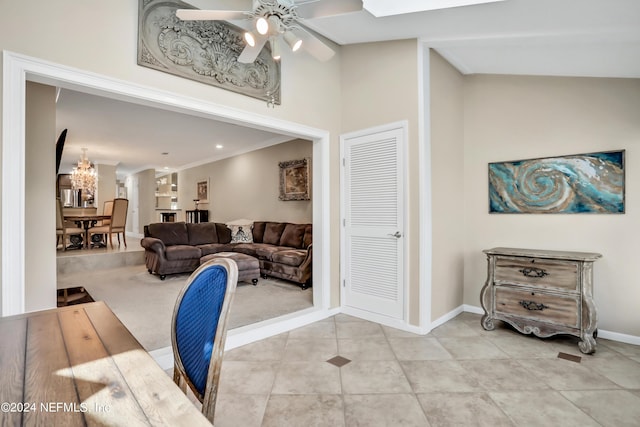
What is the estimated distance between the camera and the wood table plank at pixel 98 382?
68cm

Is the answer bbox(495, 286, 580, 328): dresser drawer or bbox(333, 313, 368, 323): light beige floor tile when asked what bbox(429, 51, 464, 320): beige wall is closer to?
bbox(495, 286, 580, 328): dresser drawer

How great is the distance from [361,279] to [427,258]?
31.6 inches

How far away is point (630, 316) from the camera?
2.81 metres

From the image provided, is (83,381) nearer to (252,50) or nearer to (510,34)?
(252,50)

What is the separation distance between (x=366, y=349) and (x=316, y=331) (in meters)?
0.61

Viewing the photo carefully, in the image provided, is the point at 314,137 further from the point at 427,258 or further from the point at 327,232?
the point at 427,258

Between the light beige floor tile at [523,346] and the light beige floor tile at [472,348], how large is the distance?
0.23 feet

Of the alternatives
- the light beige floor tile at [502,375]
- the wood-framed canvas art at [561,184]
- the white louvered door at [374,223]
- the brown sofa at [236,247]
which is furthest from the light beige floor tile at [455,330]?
the brown sofa at [236,247]

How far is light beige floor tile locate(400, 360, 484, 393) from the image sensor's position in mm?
2139

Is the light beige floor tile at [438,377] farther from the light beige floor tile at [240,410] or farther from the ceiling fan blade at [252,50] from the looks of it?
the ceiling fan blade at [252,50]

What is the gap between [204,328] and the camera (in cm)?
108

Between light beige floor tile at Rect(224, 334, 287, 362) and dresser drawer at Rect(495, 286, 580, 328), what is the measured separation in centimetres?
210

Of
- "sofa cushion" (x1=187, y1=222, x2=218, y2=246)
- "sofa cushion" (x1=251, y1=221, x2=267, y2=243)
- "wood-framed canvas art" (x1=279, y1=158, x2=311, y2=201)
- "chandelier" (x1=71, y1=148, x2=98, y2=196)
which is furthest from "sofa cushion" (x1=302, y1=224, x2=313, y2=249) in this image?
"chandelier" (x1=71, y1=148, x2=98, y2=196)

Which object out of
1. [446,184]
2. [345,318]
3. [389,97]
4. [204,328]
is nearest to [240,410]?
[204,328]
